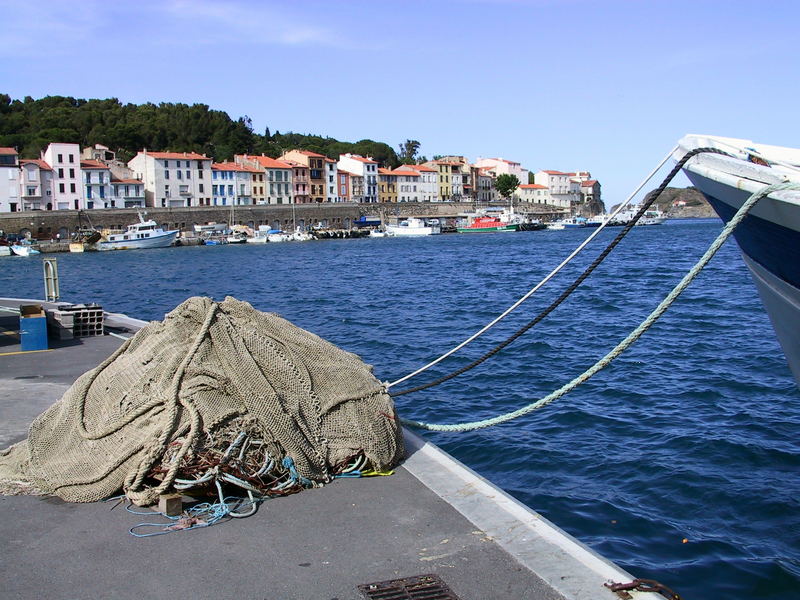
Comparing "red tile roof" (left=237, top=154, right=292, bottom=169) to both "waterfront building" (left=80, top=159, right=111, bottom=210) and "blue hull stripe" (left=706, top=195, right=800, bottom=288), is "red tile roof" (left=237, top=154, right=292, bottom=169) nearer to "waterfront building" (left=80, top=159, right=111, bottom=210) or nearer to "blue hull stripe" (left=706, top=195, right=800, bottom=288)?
"waterfront building" (left=80, top=159, right=111, bottom=210)

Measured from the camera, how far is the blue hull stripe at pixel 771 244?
273 inches

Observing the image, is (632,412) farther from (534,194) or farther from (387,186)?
(534,194)

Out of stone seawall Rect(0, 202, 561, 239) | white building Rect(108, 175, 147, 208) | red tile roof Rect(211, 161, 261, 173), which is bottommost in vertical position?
stone seawall Rect(0, 202, 561, 239)

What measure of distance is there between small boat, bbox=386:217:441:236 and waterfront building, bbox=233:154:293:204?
15879mm

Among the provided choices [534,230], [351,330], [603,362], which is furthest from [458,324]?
[534,230]

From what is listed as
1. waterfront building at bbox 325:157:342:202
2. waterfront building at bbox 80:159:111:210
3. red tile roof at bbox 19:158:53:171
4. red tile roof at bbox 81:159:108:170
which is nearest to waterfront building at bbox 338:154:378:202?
waterfront building at bbox 325:157:342:202

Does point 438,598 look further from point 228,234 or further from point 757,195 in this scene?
point 228,234

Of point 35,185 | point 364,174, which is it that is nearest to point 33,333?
point 35,185

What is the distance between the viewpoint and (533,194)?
524 feet

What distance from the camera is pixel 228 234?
95750 millimetres

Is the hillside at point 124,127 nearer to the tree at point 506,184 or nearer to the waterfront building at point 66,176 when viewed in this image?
the waterfront building at point 66,176

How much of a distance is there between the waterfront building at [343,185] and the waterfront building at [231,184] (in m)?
16.3

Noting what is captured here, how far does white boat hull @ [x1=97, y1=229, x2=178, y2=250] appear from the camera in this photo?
260 feet

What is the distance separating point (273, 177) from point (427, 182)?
114ft
